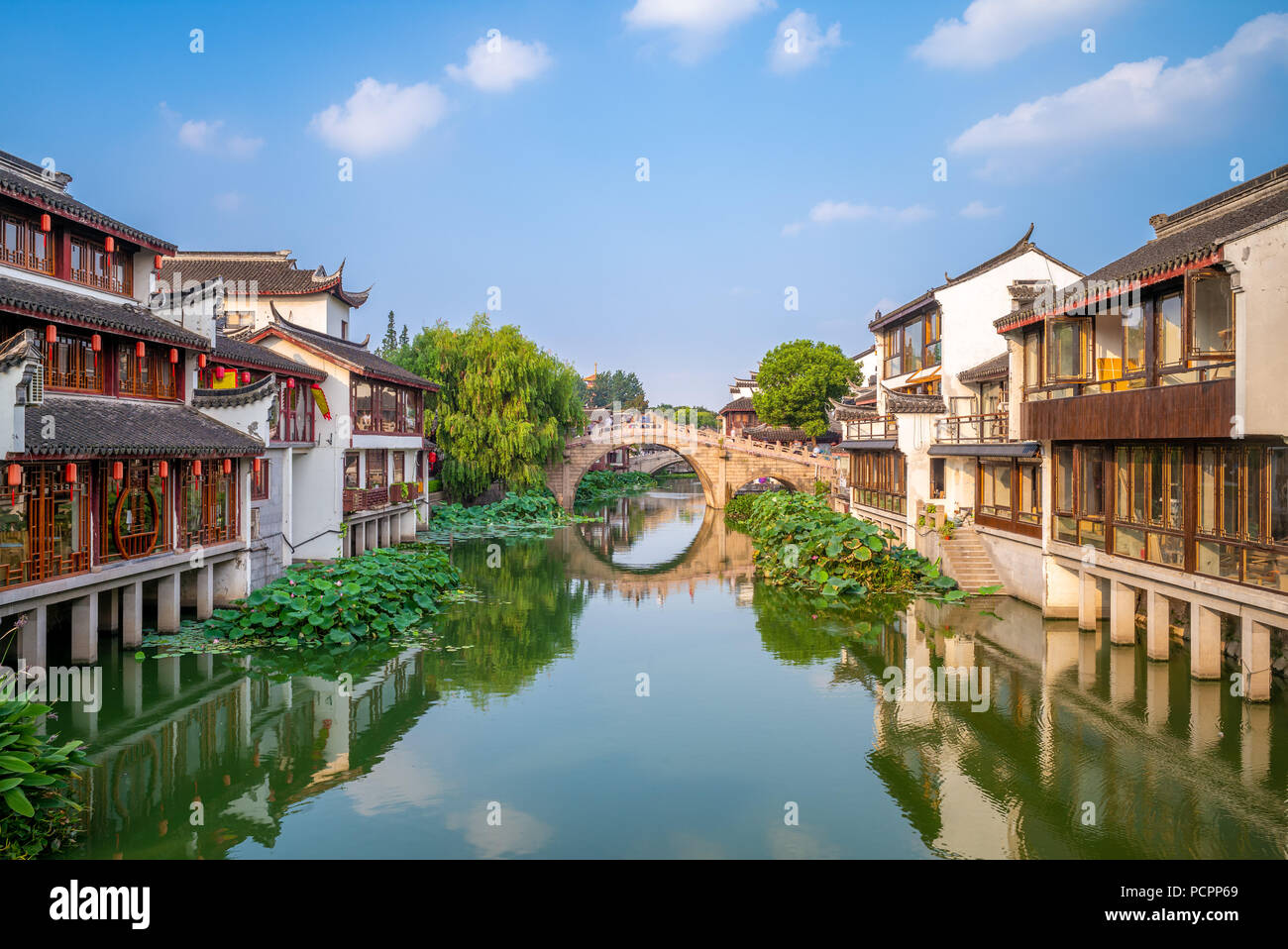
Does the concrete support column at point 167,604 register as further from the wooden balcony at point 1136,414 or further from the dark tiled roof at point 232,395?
the wooden balcony at point 1136,414

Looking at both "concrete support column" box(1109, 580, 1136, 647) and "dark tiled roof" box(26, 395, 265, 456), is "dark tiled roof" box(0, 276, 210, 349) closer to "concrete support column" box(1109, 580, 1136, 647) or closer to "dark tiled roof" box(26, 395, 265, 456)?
"dark tiled roof" box(26, 395, 265, 456)

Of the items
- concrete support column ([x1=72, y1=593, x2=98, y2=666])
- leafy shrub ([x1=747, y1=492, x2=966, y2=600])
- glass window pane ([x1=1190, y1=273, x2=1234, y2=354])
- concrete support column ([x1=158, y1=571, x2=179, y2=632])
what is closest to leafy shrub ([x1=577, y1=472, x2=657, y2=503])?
leafy shrub ([x1=747, y1=492, x2=966, y2=600])

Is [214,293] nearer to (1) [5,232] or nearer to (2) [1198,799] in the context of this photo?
(1) [5,232]

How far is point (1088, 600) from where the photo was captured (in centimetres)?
1513

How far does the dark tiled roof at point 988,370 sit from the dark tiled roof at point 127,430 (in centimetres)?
1547

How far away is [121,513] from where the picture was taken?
13.8 m

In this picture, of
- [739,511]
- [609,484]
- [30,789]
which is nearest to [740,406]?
[609,484]

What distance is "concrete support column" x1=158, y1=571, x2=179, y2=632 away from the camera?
49.1ft

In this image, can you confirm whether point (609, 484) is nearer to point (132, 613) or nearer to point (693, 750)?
point (132, 613)

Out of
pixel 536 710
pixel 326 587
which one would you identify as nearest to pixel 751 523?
pixel 326 587

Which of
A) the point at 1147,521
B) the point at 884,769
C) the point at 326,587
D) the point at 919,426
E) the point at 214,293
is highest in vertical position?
the point at 214,293

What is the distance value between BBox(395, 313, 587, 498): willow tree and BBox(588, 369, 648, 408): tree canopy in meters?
71.4

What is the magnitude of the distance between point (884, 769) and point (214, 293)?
1419cm

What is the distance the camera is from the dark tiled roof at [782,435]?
47906 mm
